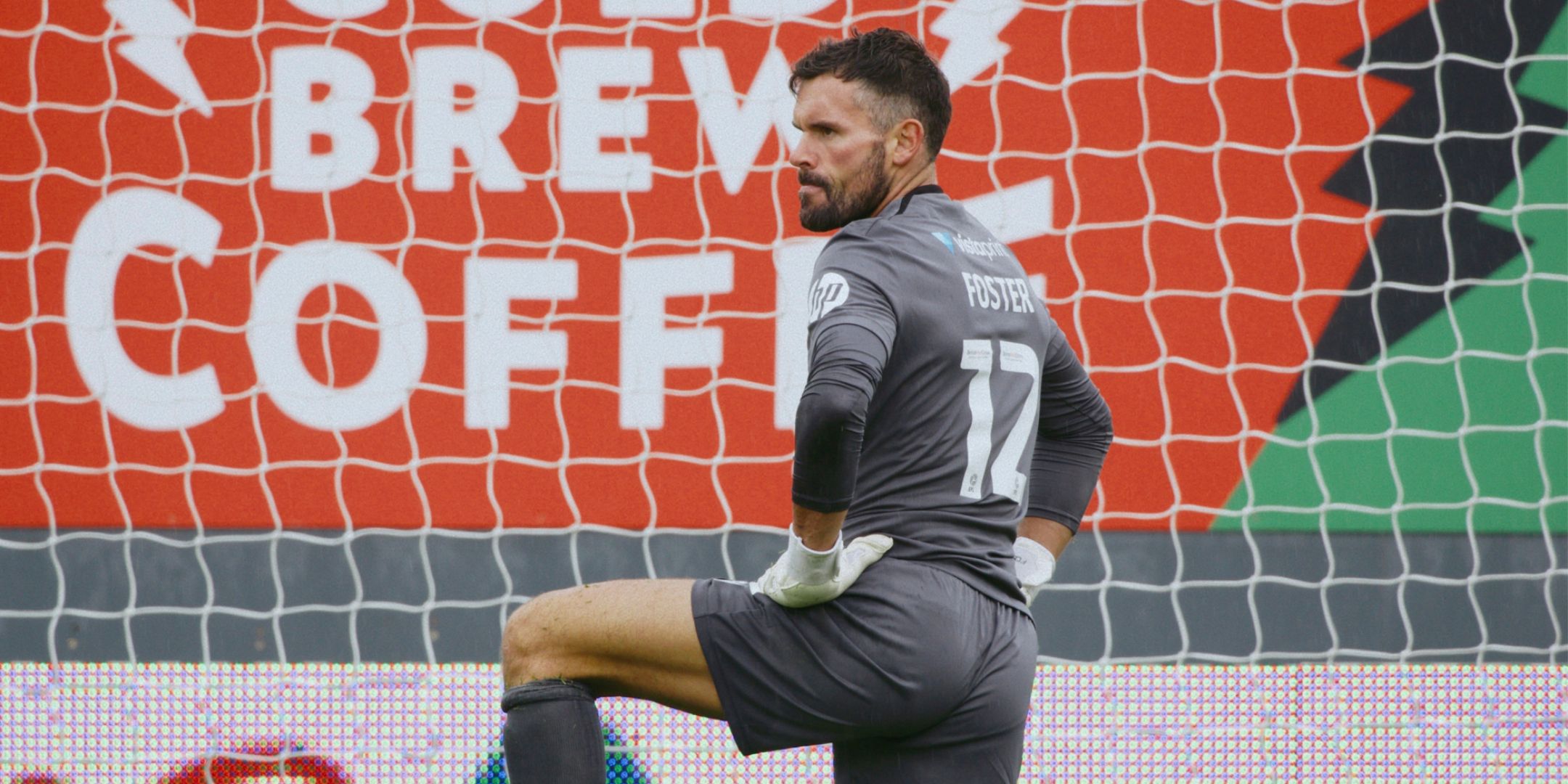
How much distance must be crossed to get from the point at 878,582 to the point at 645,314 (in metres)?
2.13

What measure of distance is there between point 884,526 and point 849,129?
22.4 inches

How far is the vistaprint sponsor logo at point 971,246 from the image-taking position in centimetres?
183

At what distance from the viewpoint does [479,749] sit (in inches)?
116

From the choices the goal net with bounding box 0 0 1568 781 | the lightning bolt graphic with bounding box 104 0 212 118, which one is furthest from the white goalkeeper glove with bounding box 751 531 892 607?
the lightning bolt graphic with bounding box 104 0 212 118

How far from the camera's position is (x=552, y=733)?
1.75 m

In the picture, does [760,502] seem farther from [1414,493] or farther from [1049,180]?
[1414,493]

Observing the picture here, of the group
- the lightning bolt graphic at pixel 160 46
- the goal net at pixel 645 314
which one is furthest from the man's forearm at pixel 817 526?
the lightning bolt graphic at pixel 160 46

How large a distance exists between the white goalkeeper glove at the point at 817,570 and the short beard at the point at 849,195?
0.47 meters

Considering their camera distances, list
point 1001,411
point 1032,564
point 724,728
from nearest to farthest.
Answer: point 1001,411 → point 1032,564 → point 724,728

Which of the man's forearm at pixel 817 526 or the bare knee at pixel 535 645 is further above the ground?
the man's forearm at pixel 817 526

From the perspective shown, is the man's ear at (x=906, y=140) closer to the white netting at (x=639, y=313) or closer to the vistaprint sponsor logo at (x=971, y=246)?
the vistaprint sponsor logo at (x=971, y=246)

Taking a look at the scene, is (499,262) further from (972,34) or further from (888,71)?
(888,71)

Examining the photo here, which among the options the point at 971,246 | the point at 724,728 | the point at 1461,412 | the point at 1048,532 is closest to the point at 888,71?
the point at 971,246

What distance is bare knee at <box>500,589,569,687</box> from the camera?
1777 mm
